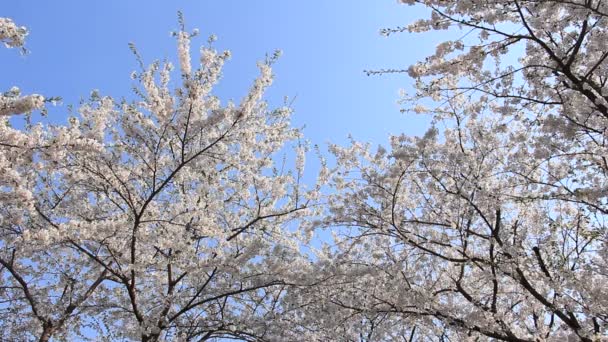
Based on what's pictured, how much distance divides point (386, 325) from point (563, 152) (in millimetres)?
4507

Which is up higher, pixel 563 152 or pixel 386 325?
pixel 563 152

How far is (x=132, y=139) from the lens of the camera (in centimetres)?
773

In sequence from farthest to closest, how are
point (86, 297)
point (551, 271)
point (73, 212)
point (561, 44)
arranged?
point (73, 212) → point (86, 297) → point (551, 271) → point (561, 44)

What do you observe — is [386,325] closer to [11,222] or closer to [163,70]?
[163,70]

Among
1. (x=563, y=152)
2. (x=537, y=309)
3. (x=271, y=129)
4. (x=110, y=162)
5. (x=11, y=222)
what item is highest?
(x=271, y=129)

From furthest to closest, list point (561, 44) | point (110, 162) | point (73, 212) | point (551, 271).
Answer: point (73, 212), point (110, 162), point (551, 271), point (561, 44)

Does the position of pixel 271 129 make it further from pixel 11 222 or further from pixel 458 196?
pixel 11 222

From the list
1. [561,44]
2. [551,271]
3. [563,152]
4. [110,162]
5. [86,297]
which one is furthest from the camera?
[86,297]

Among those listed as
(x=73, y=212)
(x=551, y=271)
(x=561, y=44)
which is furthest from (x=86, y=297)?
(x=561, y=44)

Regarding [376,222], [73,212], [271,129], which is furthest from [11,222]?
[376,222]

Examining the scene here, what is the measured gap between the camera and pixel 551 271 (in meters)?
6.61

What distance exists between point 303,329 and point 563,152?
205 inches

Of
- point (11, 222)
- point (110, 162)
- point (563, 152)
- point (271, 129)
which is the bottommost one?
point (563, 152)

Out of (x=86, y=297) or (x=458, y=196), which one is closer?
(x=458, y=196)
